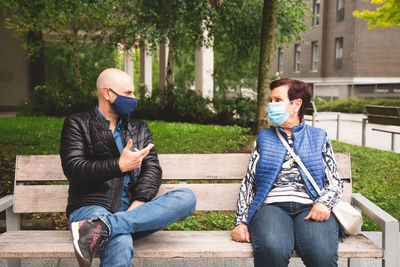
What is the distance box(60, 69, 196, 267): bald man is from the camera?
2.77m

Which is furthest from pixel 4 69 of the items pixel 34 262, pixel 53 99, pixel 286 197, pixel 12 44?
pixel 286 197

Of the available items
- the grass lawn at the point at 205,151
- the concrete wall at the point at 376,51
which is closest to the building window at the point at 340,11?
the concrete wall at the point at 376,51

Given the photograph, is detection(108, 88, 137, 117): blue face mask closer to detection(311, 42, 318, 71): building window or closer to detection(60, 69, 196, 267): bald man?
detection(60, 69, 196, 267): bald man

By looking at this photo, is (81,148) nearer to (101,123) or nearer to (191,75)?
(101,123)

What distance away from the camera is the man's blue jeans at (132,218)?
2.71 meters

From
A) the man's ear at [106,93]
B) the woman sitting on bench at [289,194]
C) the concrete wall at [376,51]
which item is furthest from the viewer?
the concrete wall at [376,51]

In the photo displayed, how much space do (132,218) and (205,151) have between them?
18.5ft

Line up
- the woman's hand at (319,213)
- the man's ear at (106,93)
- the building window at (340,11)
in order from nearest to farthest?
the woman's hand at (319,213)
the man's ear at (106,93)
the building window at (340,11)

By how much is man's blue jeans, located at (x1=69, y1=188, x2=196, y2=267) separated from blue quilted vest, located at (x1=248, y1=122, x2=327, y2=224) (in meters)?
0.50

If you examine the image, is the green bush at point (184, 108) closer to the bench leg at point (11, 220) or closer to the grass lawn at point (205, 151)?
the grass lawn at point (205, 151)

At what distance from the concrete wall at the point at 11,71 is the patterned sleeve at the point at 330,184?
21159 mm

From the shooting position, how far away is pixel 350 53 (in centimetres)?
3123

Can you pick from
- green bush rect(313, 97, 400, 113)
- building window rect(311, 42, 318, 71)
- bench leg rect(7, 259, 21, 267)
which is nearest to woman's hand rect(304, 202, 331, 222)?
bench leg rect(7, 259, 21, 267)

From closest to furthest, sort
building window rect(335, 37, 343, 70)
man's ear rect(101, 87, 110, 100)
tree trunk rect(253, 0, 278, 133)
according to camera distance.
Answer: man's ear rect(101, 87, 110, 100) < tree trunk rect(253, 0, 278, 133) < building window rect(335, 37, 343, 70)
